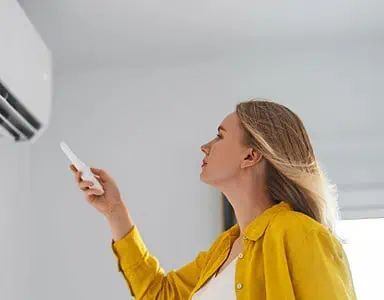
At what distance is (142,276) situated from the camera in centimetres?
138

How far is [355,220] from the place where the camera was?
6.97ft

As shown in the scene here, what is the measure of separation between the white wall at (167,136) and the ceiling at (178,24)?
0.07 m

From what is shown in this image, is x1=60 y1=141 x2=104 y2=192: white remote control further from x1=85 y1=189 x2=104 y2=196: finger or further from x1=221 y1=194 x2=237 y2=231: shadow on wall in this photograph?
x1=221 y1=194 x2=237 y2=231: shadow on wall

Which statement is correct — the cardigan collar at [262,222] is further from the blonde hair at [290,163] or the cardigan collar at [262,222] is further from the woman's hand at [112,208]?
the woman's hand at [112,208]

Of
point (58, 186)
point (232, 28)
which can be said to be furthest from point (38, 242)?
point (232, 28)

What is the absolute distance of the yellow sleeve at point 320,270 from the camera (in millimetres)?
1040

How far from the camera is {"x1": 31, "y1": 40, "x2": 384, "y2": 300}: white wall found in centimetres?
215

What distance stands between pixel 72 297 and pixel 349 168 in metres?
0.98

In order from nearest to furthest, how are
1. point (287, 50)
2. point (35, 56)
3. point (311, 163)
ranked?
1. point (311, 163)
2. point (35, 56)
3. point (287, 50)

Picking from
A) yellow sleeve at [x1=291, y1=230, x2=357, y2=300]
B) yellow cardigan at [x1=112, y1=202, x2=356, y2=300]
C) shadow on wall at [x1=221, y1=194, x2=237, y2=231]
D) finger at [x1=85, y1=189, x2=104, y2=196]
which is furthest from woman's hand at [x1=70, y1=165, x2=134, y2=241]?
shadow on wall at [x1=221, y1=194, x2=237, y2=231]

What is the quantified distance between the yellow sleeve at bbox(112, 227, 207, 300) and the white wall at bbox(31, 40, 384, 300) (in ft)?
2.40

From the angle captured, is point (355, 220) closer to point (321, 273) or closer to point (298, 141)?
point (298, 141)

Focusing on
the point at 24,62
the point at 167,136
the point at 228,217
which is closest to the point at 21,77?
the point at 24,62

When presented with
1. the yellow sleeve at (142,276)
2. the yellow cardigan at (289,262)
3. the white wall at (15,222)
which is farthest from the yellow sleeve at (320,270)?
the white wall at (15,222)
